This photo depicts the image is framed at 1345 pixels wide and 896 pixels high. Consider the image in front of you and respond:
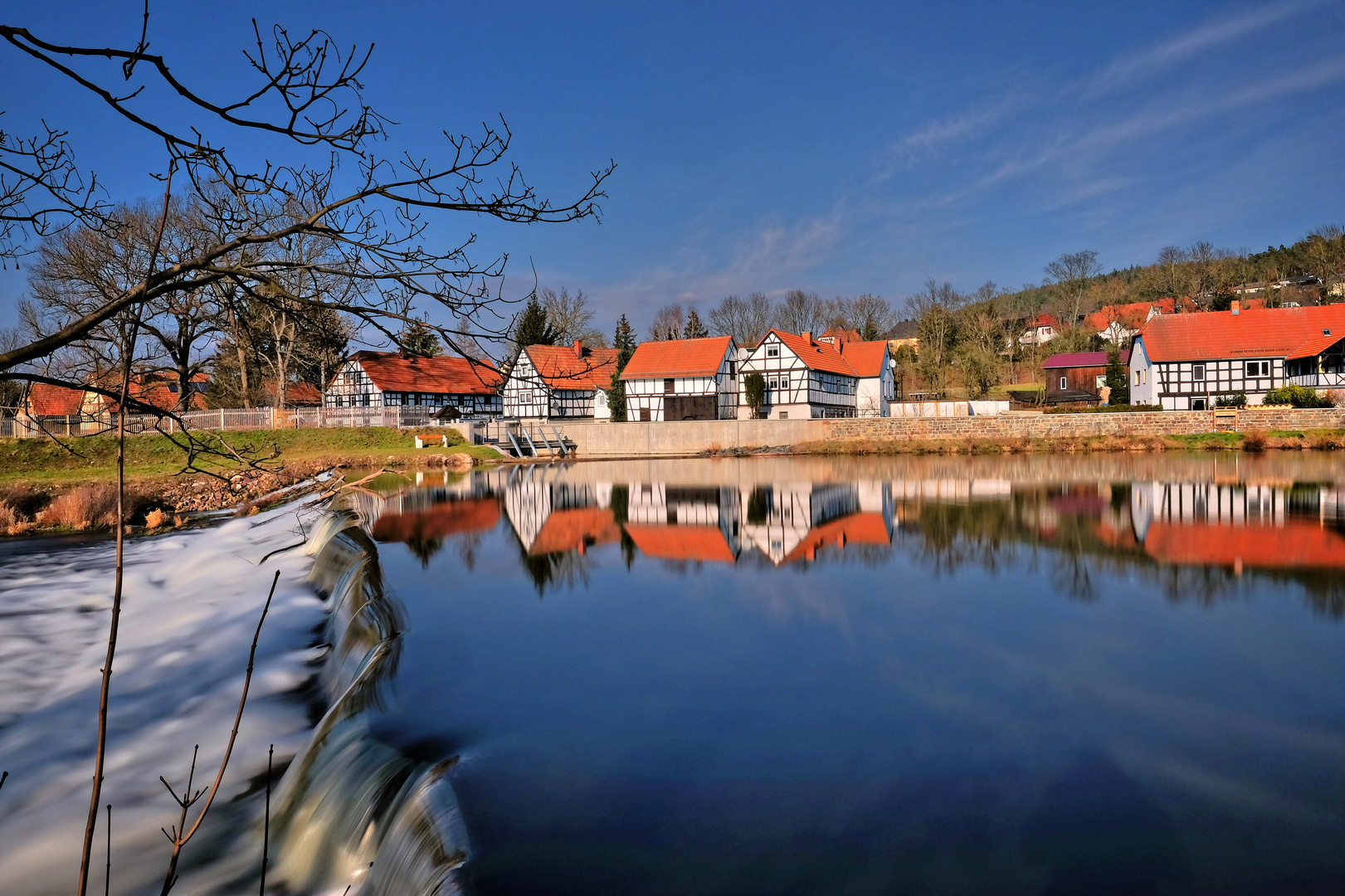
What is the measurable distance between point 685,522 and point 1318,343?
40.5m

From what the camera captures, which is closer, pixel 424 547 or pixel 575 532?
pixel 424 547

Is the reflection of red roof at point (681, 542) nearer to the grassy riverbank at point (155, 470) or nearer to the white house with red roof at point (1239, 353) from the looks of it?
the grassy riverbank at point (155, 470)

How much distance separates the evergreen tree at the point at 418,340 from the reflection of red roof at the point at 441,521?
39.3ft

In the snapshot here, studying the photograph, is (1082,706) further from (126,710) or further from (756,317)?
(756,317)

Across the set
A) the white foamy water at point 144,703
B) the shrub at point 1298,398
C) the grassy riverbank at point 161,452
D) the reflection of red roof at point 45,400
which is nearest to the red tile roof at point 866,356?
the shrub at point 1298,398

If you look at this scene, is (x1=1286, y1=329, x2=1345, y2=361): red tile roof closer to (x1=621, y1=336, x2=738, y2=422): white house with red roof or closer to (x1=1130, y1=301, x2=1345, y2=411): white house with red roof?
(x1=1130, y1=301, x2=1345, y2=411): white house with red roof

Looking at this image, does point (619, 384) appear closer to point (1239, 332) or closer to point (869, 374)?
point (869, 374)

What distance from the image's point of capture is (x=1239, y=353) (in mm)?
41938

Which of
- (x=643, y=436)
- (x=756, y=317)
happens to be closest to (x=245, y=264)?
(x=643, y=436)

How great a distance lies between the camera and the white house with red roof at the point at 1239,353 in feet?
131

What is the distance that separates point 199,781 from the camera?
5410mm

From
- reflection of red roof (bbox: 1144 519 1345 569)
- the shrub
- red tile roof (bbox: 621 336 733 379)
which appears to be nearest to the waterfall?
reflection of red roof (bbox: 1144 519 1345 569)

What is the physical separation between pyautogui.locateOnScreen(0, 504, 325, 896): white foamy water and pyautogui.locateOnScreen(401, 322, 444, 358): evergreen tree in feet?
10.1

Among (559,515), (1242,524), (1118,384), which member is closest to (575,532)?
(559,515)
